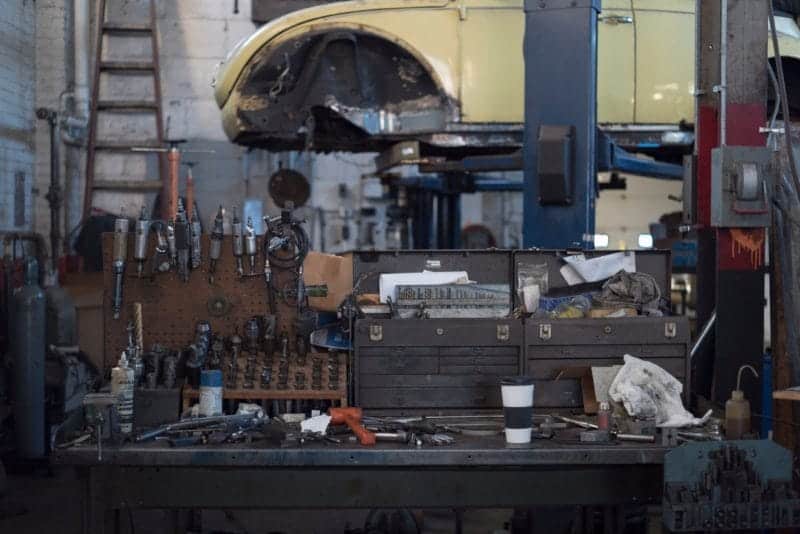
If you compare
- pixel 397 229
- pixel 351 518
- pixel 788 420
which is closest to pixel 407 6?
pixel 351 518

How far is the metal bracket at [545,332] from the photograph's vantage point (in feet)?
11.4

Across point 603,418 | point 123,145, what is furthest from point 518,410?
point 123,145

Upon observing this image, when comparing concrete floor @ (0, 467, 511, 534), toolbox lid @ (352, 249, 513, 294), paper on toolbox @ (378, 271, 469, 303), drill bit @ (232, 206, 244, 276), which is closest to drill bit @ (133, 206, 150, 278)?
drill bit @ (232, 206, 244, 276)

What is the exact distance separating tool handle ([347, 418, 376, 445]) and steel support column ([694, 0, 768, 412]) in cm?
140

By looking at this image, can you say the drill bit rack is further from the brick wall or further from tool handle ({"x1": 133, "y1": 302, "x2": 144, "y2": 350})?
the brick wall

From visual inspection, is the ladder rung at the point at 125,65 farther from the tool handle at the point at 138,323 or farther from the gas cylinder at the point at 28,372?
the tool handle at the point at 138,323

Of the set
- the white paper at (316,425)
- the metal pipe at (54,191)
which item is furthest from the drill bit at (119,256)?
the metal pipe at (54,191)

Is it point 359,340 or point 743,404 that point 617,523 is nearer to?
point 743,404

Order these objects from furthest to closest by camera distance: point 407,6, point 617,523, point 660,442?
point 407,6, point 617,523, point 660,442

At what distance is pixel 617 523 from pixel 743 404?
2.52ft

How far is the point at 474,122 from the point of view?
5.83 metres

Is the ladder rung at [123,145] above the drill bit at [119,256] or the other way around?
above

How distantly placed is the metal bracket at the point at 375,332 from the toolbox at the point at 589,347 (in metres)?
0.48

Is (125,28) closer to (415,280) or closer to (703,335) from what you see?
(415,280)
